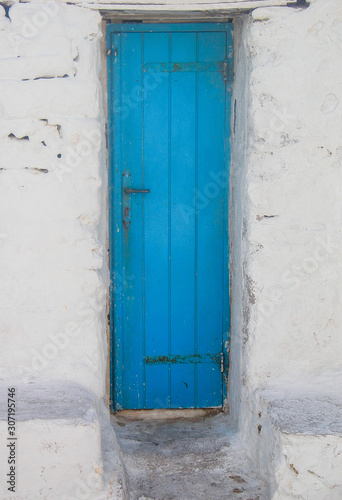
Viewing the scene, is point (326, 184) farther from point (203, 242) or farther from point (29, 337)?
point (29, 337)

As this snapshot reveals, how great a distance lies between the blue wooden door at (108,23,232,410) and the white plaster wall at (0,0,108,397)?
1.15 ft

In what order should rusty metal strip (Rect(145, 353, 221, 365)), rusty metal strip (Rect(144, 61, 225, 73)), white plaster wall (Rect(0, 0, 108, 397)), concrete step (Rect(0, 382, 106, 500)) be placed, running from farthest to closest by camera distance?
rusty metal strip (Rect(145, 353, 221, 365))
rusty metal strip (Rect(144, 61, 225, 73))
white plaster wall (Rect(0, 0, 108, 397))
concrete step (Rect(0, 382, 106, 500))

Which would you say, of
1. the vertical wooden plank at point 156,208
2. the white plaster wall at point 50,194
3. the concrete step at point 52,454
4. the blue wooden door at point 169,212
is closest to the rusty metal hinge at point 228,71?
the blue wooden door at point 169,212

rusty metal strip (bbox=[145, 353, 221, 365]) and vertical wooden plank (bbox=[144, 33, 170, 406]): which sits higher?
vertical wooden plank (bbox=[144, 33, 170, 406])

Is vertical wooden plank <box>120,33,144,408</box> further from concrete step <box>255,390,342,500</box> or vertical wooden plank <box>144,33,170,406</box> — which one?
concrete step <box>255,390,342,500</box>

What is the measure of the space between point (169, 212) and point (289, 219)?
0.67 metres

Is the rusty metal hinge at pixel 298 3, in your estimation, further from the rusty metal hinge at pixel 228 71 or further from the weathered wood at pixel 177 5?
the rusty metal hinge at pixel 228 71

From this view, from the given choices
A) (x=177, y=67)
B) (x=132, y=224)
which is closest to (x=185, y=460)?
(x=132, y=224)

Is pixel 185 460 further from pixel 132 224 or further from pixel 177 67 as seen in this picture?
pixel 177 67

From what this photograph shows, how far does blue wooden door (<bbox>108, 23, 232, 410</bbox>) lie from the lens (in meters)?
2.95

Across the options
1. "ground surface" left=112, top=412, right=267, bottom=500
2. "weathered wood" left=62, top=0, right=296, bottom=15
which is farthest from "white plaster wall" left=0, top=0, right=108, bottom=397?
"ground surface" left=112, top=412, right=267, bottom=500

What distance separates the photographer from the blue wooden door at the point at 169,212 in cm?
295

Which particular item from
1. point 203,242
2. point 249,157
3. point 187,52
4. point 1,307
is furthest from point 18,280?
point 187,52

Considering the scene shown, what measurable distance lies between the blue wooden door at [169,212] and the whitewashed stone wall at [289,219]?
24 cm
